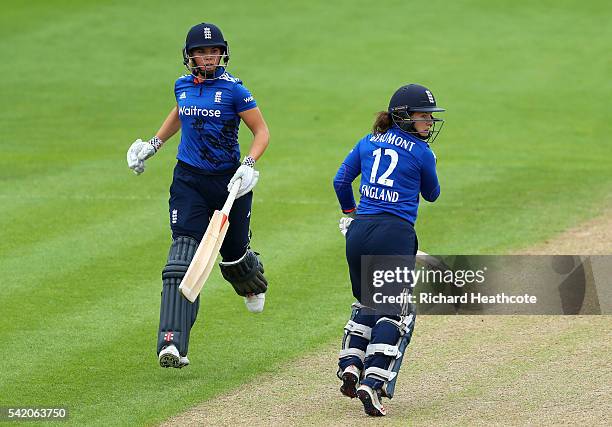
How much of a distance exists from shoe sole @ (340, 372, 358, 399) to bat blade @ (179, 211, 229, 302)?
1.29 m

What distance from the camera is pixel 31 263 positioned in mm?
12266

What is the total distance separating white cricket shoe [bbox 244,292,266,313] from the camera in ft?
34.7

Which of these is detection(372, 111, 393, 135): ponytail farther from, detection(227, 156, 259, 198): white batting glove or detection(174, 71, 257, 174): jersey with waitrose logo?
detection(174, 71, 257, 174): jersey with waitrose logo

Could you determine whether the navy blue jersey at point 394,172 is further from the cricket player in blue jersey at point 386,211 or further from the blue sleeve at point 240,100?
the blue sleeve at point 240,100

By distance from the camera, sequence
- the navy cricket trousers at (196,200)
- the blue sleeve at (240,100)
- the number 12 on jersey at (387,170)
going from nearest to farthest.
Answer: the number 12 on jersey at (387,170) < the navy cricket trousers at (196,200) < the blue sleeve at (240,100)

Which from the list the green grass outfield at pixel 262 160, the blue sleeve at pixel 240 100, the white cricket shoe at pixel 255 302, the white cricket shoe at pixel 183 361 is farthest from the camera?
the white cricket shoe at pixel 255 302

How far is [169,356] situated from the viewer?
28.8ft

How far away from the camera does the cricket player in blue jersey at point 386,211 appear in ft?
27.3

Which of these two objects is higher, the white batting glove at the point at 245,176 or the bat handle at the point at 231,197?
the white batting glove at the point at 245,176

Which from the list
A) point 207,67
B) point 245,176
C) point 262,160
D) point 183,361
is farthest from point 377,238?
point 262,160

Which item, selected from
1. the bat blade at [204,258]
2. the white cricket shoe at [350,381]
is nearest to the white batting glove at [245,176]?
the bat blade at [204,258]

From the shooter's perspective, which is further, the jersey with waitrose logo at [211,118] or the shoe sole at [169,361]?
the jersey with waitrose logo at [211,118]

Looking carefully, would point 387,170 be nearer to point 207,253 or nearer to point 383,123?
point 383,123

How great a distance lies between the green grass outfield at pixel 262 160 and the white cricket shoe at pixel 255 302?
15 cm
